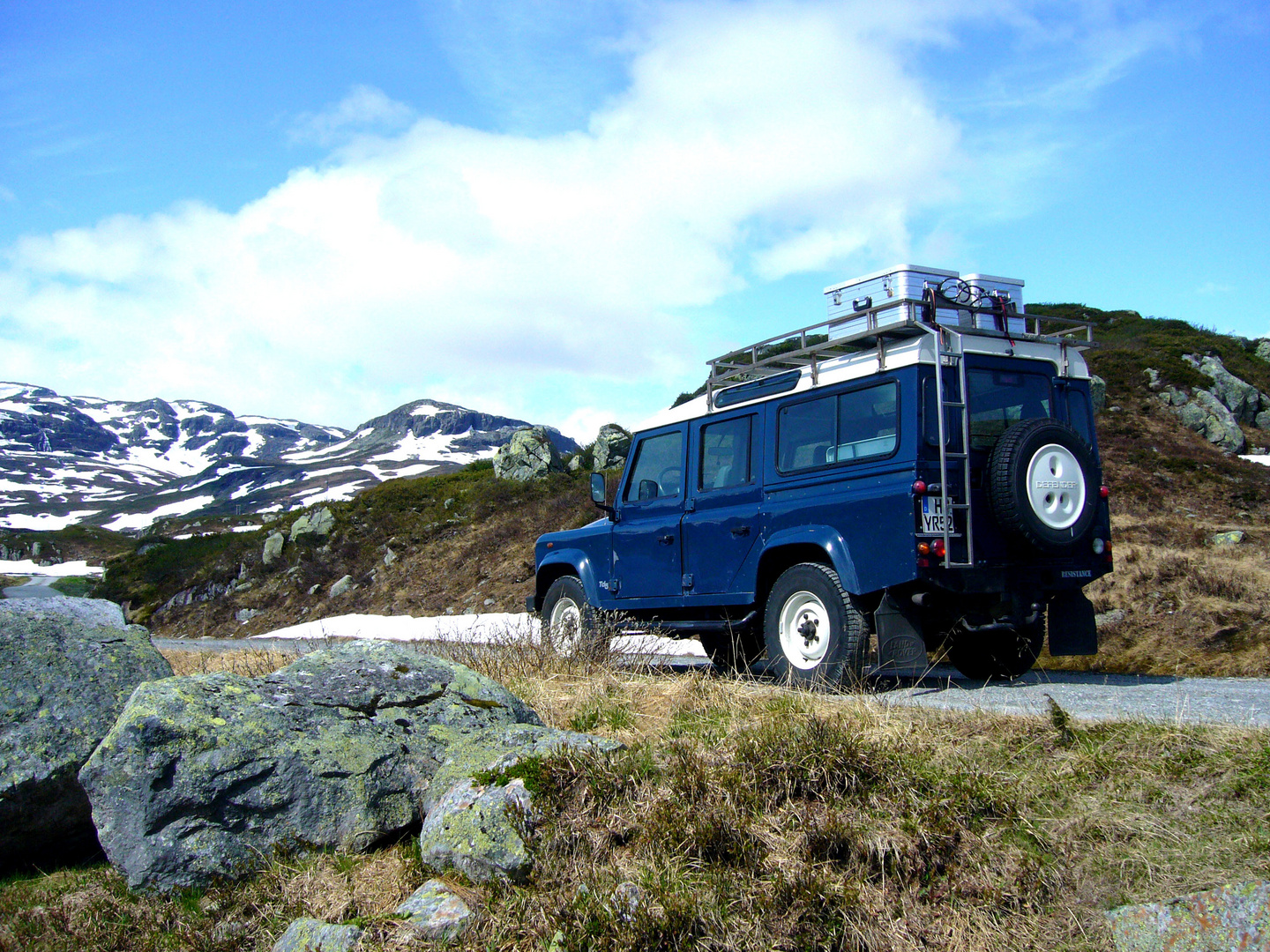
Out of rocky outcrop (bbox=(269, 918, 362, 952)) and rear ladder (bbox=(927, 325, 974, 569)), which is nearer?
rocky outcrop (bbox=(269, 918, 362, 952))

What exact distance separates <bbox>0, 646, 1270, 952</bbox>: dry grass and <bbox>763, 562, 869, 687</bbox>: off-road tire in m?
1.98

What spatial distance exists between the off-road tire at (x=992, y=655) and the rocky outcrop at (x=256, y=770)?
15.3 feet

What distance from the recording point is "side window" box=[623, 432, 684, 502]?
29.9ft

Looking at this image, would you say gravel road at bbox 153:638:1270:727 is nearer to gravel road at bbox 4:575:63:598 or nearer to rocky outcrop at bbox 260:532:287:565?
rocky outcrop at bbox 260:532:287:565

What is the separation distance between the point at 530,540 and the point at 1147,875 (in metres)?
21.3

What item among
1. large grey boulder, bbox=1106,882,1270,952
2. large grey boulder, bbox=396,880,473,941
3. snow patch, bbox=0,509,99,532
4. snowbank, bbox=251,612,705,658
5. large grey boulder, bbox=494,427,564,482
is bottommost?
large grey boulder, bbox=396,880,473,941

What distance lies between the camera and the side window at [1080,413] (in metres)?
7.80

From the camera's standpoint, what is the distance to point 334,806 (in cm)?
446

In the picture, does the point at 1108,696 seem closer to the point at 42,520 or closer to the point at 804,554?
the point at 804,554

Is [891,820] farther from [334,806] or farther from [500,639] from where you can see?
[500,639]

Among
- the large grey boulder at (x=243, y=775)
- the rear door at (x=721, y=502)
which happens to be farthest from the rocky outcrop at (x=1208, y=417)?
the large grey boulder at (x=243, y=775)

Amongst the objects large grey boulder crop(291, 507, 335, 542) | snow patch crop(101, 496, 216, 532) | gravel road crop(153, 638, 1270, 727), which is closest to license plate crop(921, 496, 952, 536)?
gravel road crop(153, 638, 1270, 727)

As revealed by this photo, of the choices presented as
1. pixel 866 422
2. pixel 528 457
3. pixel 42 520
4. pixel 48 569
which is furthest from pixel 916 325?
pixel 42 520

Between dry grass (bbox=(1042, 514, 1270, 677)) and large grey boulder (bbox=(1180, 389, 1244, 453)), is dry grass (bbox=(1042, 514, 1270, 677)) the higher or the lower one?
the lower one
